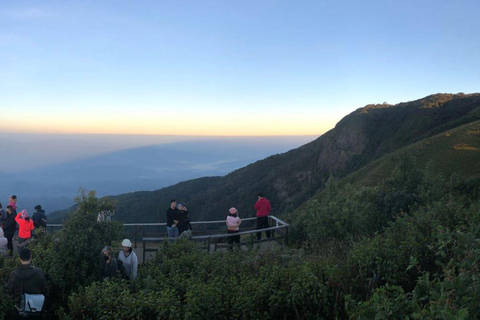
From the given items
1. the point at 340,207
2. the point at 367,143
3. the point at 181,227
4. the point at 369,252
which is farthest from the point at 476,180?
the point at 367,143

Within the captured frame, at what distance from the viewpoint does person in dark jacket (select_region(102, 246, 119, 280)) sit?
688 centimetres

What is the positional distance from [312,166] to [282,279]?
8993 cm

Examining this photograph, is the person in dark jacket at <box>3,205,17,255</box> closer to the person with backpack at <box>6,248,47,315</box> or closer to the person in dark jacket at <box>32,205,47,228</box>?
the person in dark jacket at <box>32,205,47,228</box>

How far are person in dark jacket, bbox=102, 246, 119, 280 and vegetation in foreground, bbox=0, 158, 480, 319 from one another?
0.40 m

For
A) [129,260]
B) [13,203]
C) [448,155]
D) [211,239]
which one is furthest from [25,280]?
[448,155]

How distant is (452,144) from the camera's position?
43625 millimetres

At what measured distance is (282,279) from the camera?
5.18 metres

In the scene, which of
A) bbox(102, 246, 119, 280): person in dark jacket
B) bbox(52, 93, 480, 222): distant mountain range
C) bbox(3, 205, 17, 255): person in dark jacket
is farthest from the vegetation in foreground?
bbox(52, 93, 480, 222): distant mountain range

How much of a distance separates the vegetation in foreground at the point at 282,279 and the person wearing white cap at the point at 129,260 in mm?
145

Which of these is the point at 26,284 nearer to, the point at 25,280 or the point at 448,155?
the point at 25,280

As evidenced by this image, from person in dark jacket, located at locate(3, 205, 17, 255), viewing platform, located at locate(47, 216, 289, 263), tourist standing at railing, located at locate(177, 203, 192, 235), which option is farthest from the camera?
tourist standing at railing, located at locate(177, 203, 192, 235)

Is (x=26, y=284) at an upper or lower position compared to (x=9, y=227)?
upper

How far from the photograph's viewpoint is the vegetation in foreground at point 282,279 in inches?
134

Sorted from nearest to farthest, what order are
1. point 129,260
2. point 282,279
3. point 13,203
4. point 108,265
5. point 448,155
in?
point 282,279, point 108,265, point 129,260, point 13,203, point 448,155
